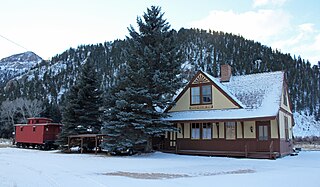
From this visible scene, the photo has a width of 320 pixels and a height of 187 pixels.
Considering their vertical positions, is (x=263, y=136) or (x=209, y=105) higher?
(x=209, y=105)

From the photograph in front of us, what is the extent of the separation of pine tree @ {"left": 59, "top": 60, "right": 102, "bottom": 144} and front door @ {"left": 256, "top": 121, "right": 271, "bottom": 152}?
14.6m

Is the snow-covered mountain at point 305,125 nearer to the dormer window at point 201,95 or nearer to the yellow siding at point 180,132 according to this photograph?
the dormer window at point 201,95

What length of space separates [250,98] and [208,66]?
88656 mm

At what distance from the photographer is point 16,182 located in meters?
10.4

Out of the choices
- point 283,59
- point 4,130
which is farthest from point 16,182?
point 283,59

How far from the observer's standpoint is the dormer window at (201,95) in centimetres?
2461

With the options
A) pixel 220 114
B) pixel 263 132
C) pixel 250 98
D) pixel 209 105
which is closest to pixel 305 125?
pixel 250 98

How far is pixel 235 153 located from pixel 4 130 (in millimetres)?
51931

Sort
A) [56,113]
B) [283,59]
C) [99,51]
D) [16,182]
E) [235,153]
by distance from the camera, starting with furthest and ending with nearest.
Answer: [99,51]
[283,59]
[56,113]
[235,153]
[16,182]

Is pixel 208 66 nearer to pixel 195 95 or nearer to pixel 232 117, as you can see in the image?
pixel 195 95

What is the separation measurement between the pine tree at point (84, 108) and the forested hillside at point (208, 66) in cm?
6652

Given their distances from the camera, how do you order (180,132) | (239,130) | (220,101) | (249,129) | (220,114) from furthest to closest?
(180,132), (220,101), (220,114), (239,130), (249,129)

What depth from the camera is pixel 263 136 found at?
22000 millimetres

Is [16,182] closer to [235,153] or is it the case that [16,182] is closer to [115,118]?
[115,118]
